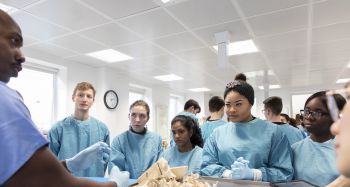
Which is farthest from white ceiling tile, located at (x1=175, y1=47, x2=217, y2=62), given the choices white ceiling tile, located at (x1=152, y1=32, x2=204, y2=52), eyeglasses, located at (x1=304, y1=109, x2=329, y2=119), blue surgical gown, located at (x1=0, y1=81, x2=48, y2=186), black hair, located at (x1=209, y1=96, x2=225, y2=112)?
blue surgical gown, located at (x1=0, y1=81, x2=48, y2=186)

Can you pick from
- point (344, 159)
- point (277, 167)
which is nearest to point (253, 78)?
point (277, 167)

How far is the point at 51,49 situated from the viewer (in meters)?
3.65

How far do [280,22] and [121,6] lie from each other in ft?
5.45

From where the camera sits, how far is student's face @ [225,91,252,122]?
1476mm

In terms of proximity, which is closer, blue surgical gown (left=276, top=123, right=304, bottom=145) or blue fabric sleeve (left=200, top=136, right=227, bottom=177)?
blue fabric sleeve (left=200, top=136, right=227, bottom=177)

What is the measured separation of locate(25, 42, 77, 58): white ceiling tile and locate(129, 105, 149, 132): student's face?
82.7 inches

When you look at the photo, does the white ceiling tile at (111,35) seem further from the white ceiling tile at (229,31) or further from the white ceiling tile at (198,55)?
the white ceiling tile at (198,55)

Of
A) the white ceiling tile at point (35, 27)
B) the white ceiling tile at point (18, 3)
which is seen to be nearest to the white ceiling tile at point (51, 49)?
the white ceiling tile at point (35, 27)

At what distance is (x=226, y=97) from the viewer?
1.53 m

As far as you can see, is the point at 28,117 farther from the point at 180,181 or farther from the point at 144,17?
the point at 144,17

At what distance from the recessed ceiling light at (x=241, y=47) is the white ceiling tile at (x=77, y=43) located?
1659 mm

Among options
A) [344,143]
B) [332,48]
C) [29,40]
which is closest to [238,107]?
[344,143]

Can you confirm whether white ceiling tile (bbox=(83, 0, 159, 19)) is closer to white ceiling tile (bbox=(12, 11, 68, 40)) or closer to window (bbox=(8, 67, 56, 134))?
white ceiling tile (bbox=(12, 11, 68, 40))

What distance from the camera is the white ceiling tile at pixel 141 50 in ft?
11.4
